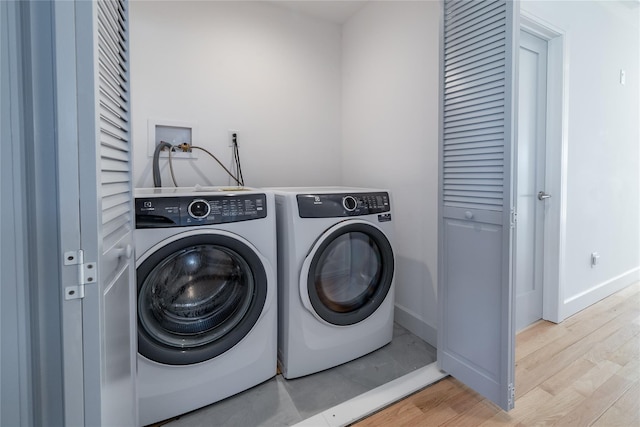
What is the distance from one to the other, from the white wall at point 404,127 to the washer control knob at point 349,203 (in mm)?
543

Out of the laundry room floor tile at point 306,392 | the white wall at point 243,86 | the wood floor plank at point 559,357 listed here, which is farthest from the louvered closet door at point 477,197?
the white wall at point 243,86

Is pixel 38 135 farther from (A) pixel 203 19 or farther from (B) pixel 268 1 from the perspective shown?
(B) pixel 268 1

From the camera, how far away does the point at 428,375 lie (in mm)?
1531

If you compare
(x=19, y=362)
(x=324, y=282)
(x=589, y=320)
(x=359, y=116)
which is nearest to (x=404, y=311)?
(x=324, y=282)

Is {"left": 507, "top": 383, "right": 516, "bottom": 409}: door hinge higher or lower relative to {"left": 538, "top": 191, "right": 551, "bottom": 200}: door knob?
lower

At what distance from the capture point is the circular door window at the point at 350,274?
1.53m

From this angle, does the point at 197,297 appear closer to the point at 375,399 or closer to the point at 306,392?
the point at 306,392

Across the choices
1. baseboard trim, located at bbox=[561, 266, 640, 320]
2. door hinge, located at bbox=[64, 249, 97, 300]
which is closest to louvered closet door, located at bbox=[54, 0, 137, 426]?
door hinge, located at bbox=[64, 249, 97, 300]

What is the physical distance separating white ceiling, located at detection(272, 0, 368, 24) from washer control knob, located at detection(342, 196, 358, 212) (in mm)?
1642

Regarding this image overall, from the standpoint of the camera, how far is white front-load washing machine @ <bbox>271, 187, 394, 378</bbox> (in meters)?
1.47

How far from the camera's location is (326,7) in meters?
2.33

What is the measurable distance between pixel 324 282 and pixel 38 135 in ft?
4.17

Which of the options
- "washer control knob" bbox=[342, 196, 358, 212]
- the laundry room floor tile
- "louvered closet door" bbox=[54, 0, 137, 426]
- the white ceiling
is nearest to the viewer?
"louvered closet door" bbox=[54, 0, 137, 426]

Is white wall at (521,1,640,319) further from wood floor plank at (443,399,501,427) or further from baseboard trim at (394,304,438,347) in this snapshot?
wood floor plank at (443,399,501,427)
